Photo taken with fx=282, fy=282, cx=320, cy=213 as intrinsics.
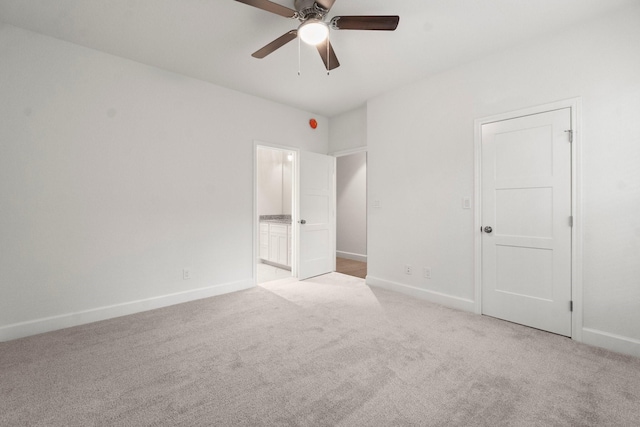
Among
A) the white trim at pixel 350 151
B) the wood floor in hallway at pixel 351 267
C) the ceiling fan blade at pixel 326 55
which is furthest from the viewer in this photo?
the wood floor in hallway at pixel 351 267

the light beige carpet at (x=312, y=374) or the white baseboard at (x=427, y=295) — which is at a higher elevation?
the white baseboard at (x=427, y=295)

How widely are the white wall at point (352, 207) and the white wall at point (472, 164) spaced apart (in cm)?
208

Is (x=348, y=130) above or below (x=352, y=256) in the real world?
above

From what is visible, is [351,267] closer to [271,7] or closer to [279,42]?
[279,42]

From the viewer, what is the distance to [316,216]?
4.75 meters

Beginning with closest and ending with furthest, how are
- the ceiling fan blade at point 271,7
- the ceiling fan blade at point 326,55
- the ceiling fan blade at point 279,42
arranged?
the ceiling fan blade at point 271,7, the ceiling fan blade at point 279,42, the ceiling fan blade at point 326,55

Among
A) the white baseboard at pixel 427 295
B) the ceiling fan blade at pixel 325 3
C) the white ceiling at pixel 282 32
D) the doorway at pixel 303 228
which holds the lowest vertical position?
the white baseboard at pixel 427 295

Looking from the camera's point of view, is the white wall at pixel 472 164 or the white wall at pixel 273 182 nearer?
the white wall at pixel 472 164

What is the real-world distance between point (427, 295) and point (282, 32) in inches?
129

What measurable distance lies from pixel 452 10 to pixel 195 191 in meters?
3.22

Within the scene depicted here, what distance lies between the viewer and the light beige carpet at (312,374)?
1.57 m

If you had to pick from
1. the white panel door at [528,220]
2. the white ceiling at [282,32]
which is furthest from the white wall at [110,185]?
the white panel door at [528,220]

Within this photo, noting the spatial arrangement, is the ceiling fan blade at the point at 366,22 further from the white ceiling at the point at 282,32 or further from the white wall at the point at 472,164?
the white wall at the point at 472,164

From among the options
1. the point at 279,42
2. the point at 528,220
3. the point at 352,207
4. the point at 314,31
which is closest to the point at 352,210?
the point at 352,207
